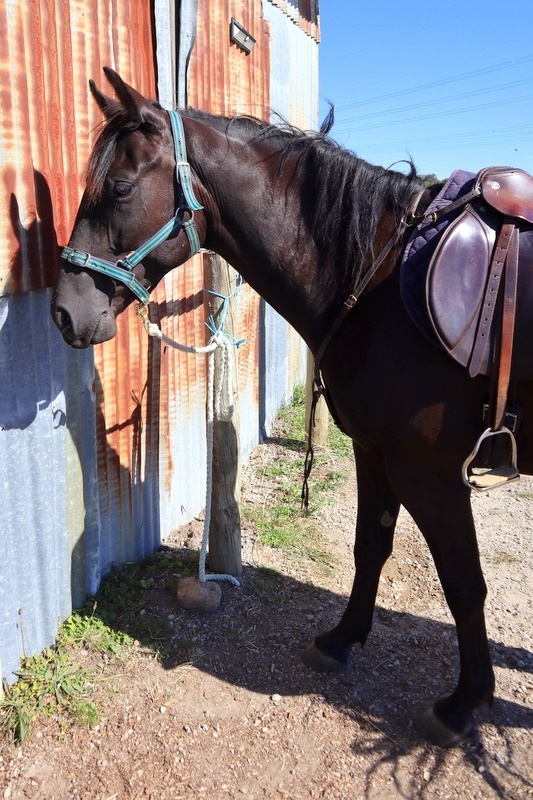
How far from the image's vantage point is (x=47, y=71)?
2426 millimetres

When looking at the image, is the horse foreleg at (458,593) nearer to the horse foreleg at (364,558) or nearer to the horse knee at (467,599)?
the horse knee at (467,599)

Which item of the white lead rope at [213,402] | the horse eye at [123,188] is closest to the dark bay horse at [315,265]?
the horse eye at [123,188]

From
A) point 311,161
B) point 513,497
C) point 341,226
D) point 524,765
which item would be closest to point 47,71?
point 311,161

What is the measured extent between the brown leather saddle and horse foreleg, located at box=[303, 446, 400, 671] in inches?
26.6

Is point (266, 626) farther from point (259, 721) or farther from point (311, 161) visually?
point (311, 161)

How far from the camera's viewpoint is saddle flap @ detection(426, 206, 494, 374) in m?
2.01

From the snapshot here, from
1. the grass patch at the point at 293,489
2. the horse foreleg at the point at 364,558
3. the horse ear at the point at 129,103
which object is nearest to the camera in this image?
the horse ear at the point at 129,103

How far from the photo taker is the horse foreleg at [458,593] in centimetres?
222

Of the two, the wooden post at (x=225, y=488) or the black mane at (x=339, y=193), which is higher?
the black mane at (x=339, y=193)

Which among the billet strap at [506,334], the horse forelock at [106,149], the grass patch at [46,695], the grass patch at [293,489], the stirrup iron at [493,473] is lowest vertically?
the grass patch at [46,695]

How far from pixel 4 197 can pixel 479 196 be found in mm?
1723

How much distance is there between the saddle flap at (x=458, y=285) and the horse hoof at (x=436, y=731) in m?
1.46

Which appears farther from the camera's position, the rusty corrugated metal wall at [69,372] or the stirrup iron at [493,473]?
the rusty corrugated metal wall at [69,372]

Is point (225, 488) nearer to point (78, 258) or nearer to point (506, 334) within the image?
point (78, 258)
